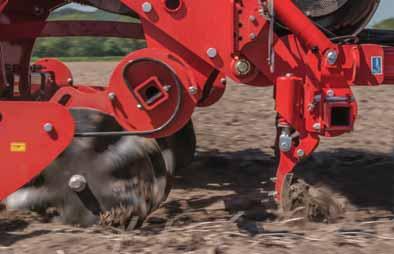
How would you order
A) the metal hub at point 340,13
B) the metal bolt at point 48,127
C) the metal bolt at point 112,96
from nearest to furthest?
the metal bolt at point 48,127 → the metal bolt at point 112,96 → the metal hub at point 340,13

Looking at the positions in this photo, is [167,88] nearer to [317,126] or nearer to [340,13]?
[317,126]

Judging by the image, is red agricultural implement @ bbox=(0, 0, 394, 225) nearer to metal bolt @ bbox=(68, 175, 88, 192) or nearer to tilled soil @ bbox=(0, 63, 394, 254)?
metal bolt @ bbox=(68, 175, 88, 192)

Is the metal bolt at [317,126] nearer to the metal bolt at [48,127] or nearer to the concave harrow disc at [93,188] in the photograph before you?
the concave harrow disc at [93,188]

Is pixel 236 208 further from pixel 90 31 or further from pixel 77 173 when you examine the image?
pixel 90 31

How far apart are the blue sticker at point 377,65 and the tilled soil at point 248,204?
0.83m

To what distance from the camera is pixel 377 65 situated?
4.46 meters

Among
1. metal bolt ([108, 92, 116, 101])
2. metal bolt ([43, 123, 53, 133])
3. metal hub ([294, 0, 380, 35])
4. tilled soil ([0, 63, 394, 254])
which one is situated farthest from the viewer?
metal hub ([294, 0, 380, 35])

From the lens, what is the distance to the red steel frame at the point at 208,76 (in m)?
4.29

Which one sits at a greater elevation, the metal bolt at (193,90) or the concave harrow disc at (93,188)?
the metal bolt at (193,90)

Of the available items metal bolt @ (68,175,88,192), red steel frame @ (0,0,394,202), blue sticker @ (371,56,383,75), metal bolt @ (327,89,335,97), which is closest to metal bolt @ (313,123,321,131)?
red steel frame @ (0,0,394,202)

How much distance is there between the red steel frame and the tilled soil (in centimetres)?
38

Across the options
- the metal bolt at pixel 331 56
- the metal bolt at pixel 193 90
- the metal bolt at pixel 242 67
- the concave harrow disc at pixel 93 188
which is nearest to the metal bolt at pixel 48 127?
the concave harrow disc at pixel 93 188

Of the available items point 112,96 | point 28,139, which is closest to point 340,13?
point 112,96

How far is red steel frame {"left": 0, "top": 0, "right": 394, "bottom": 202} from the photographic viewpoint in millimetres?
4289
